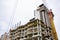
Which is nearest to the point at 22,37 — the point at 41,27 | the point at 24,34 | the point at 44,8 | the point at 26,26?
the point at 24,34

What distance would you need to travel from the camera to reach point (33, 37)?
68.5m

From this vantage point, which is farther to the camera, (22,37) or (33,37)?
(22,37)

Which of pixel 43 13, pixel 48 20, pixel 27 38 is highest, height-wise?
pixel 43 13

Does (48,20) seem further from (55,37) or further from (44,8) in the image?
(55,37)

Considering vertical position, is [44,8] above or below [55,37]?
above

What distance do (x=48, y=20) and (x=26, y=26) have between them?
18165 mm

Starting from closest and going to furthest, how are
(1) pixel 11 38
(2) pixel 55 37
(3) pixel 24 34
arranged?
(2) pixel 55 37 < (3) pixel 24 34 < (1) pixel 11 38

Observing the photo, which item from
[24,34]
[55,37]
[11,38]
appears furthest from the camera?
[11,38]

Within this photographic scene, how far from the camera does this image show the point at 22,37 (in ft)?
249

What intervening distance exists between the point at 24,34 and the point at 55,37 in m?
19.7

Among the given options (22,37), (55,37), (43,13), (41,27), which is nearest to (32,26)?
(41,27)

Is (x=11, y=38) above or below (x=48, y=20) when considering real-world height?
below

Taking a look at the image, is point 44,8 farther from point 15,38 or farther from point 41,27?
point 15,38

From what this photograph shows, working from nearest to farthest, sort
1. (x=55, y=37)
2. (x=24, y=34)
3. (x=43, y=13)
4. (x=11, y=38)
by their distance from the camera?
(x=55, y=37) < (x=24, y=34) < (x=11, y=38) < (x=43, y=13)
